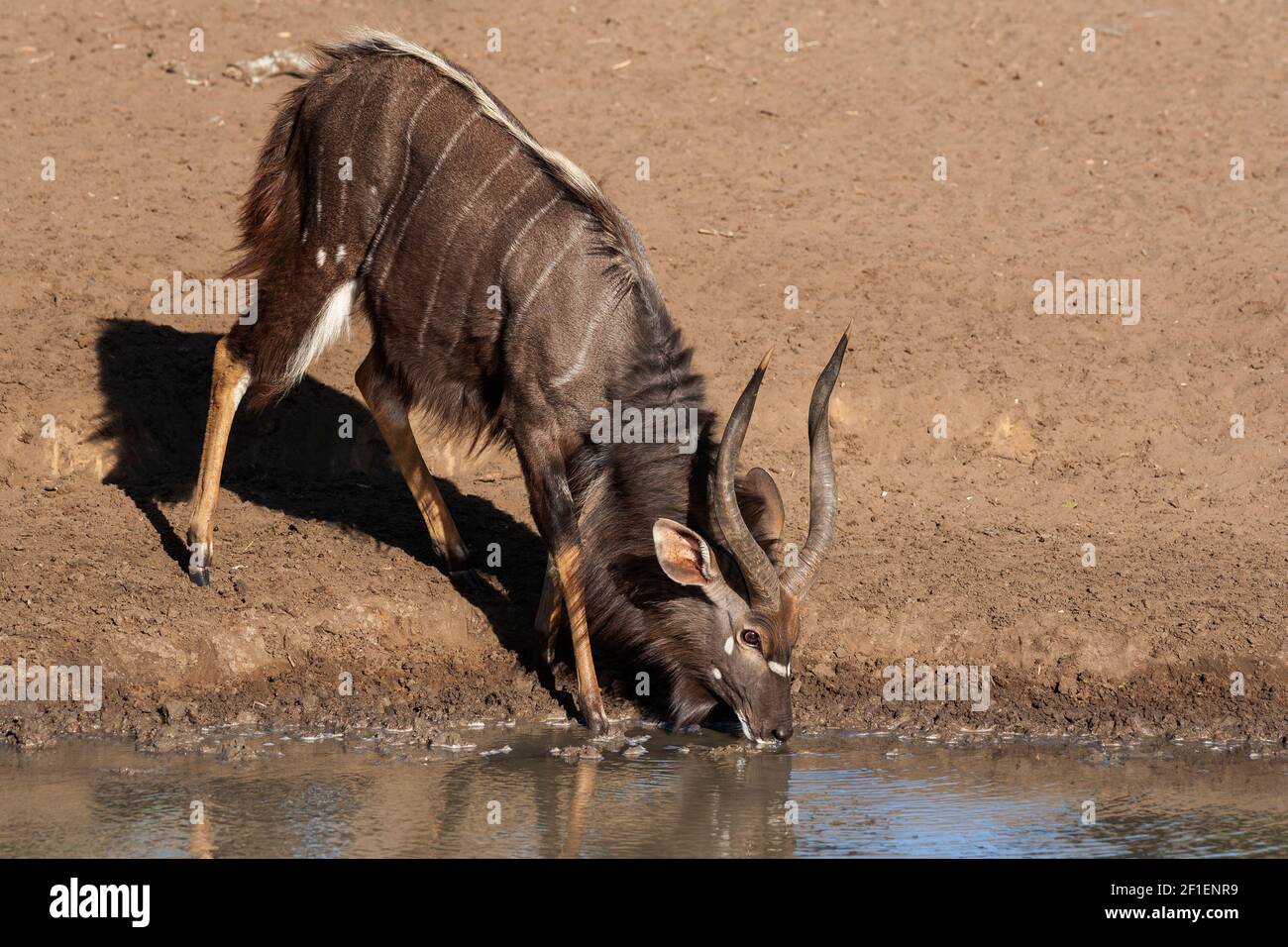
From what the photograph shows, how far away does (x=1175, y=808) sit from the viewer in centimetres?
548

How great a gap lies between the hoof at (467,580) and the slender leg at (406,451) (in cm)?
2

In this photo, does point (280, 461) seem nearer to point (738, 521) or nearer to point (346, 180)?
point (346, 180)

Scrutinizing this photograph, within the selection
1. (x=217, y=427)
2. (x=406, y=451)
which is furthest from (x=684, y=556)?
(x=217, y=427)

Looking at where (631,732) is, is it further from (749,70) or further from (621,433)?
(749,70)

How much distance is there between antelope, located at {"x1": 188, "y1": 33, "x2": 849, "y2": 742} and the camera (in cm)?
587

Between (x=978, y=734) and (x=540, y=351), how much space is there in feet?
7.20

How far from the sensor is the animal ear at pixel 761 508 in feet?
19.6

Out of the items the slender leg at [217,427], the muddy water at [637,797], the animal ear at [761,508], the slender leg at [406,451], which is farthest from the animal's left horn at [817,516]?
the slender leg at [217,427]

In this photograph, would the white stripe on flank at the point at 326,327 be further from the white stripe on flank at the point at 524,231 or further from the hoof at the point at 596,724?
the hoof at the point at 596,724

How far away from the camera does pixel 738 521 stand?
5.65 metres

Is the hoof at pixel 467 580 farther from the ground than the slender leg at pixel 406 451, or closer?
closer

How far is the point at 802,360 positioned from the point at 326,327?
276 centimetres

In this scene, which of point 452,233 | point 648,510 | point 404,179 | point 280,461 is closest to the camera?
point 648,510
